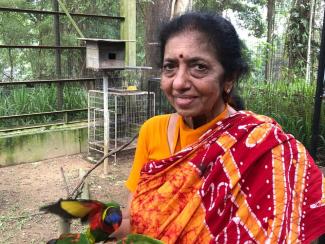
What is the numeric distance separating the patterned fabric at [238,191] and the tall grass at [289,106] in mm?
2999

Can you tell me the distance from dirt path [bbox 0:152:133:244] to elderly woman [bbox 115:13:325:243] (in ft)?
7.87

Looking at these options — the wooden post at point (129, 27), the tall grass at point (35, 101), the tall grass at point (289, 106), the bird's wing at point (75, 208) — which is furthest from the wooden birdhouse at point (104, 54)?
the bird's wing at point (75, 208)

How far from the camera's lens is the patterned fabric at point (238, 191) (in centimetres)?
114

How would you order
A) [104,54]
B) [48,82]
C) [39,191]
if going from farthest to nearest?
[48,82] < [104,54] < [39,191]

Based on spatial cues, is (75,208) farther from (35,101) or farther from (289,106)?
(35,101)

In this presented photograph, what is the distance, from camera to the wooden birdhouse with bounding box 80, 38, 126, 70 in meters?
4.69

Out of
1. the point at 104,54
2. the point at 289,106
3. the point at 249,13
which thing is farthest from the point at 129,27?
the point at 249,13

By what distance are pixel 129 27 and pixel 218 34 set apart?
4790 mm

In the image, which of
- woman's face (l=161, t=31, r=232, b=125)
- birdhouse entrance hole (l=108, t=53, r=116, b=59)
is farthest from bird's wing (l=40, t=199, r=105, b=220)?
birdhouse entrance hole (l=108, t=53, r=116, b=59)

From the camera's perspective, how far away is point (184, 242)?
1.19m

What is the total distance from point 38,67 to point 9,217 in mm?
2635

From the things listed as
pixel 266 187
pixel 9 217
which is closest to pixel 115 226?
pixel 266 187

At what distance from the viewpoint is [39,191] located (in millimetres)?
4371

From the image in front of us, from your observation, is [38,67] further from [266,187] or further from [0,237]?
[266,187]
